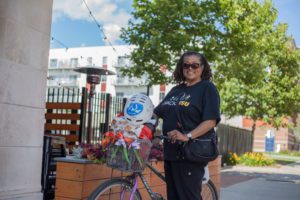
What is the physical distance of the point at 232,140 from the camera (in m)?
20.6

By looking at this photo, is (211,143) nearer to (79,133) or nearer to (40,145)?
(40,145)

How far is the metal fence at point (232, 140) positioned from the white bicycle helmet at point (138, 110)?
A: 1448 centimetres

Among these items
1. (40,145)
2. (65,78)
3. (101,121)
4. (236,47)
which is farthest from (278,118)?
(65,78)

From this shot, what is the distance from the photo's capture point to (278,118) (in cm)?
2370

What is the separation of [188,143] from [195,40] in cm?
1032

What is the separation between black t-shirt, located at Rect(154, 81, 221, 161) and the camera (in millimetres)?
3361

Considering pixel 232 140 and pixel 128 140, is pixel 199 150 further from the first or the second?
pixel 232 140

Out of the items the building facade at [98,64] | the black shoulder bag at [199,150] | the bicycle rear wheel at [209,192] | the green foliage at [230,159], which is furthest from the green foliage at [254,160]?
the building facade at [98,64]

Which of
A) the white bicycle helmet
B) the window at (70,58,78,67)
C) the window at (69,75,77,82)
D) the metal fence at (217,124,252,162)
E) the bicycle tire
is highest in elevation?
the window at (70,58,78,67)

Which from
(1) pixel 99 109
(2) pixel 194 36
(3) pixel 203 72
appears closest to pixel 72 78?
(2) pixel 194 36

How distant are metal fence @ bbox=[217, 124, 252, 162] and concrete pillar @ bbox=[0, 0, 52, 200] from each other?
1320 centimetres

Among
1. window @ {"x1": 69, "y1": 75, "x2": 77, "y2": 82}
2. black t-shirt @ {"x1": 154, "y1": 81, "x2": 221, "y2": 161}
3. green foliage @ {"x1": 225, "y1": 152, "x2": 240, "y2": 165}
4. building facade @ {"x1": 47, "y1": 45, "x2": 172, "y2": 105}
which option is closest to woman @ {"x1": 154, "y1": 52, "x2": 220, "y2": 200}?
black t-shirt @ {"x1": 154, "y1": 81, "x2": 221, "y2": 161}

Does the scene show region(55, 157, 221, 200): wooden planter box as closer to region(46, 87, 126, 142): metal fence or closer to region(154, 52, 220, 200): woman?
region(154, 52, 220, 200): woman

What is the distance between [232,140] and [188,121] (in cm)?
1765
